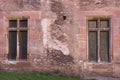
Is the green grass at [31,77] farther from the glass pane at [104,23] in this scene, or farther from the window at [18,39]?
the glass pane at [104,23]

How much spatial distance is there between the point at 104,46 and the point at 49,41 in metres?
2.08

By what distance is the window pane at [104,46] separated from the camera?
12.0 meters

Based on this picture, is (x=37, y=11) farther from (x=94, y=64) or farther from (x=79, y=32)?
(x=94, y=64)

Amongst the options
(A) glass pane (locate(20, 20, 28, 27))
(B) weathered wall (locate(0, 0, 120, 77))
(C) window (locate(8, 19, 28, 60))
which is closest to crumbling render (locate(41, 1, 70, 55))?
(B) weathered wall (locate(0, 0, 120, 77))

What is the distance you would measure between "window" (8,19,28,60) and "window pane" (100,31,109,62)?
9.57 ft

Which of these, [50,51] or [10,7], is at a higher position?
Result: [10,7]

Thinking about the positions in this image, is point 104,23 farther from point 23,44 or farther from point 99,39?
point 23,44

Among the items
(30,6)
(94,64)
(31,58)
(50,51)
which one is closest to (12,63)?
(31,58)

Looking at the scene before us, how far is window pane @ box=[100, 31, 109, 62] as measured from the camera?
12.0m

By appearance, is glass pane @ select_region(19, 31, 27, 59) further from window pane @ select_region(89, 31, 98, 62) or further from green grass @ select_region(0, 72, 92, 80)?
window pane @ select_region(89, 31, 98, 62)

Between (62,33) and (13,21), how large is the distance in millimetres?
2019

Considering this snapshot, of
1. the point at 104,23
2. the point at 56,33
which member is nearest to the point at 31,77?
the point at 56,33

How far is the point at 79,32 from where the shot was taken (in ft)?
39.3

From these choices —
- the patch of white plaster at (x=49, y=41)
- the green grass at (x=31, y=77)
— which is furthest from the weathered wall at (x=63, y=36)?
the green grass at (x=31, y=77)
